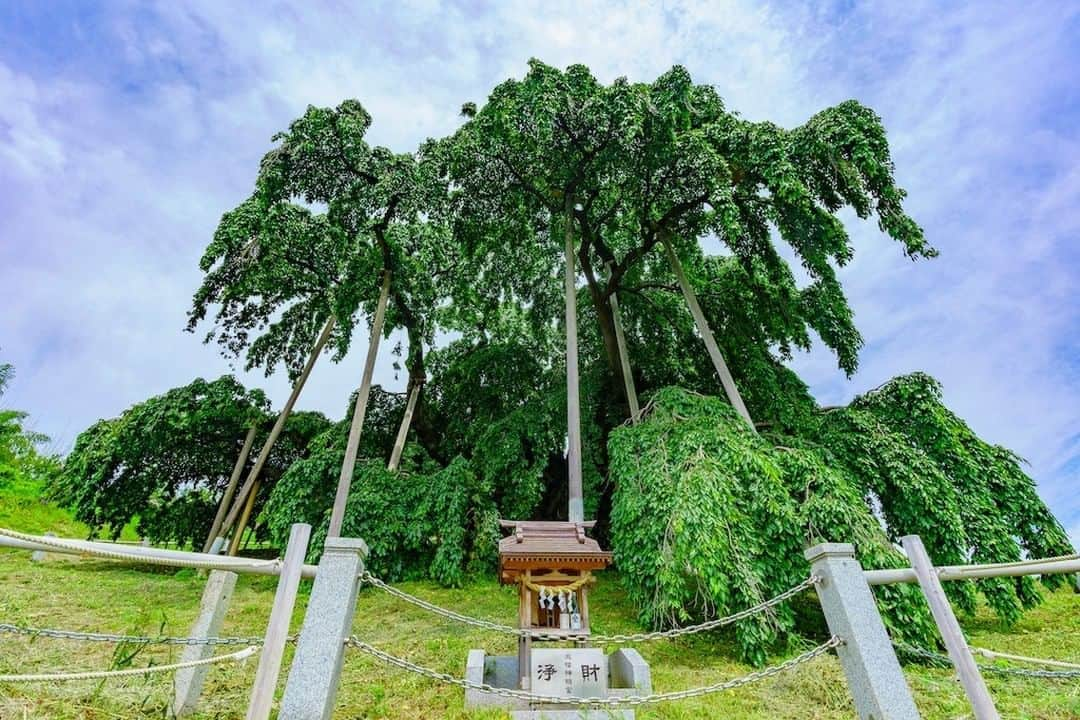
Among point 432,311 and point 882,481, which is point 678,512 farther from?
point 432,311

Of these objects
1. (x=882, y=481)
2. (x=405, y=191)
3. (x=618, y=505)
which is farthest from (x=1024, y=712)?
(x=405, y=191)

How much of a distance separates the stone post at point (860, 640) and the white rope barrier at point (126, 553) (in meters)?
3.15

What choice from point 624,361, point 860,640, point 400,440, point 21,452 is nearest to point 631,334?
point 624,361

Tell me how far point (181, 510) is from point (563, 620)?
40.7 ft

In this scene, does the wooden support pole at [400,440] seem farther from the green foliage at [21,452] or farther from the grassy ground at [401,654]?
the green foliage at [21,452]

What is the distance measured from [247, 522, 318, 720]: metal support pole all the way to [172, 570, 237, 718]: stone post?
65 centimetres

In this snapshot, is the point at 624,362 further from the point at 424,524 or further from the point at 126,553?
the point at 126,553

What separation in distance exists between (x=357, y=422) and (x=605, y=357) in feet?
19.1

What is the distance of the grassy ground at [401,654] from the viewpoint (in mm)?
3596

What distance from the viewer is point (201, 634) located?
320cm

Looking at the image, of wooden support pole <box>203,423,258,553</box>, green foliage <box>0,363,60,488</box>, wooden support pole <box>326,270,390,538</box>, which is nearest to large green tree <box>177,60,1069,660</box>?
wooden support pole <box>326,270,390,538</box>

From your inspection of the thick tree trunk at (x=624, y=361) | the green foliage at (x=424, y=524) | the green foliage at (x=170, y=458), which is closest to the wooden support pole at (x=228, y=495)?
the green foliage at (x=170, y=458)

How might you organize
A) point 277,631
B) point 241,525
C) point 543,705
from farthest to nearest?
point 241,525 → point 543,705 → point 277,631

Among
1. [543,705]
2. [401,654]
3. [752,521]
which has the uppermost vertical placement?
[752,521]
